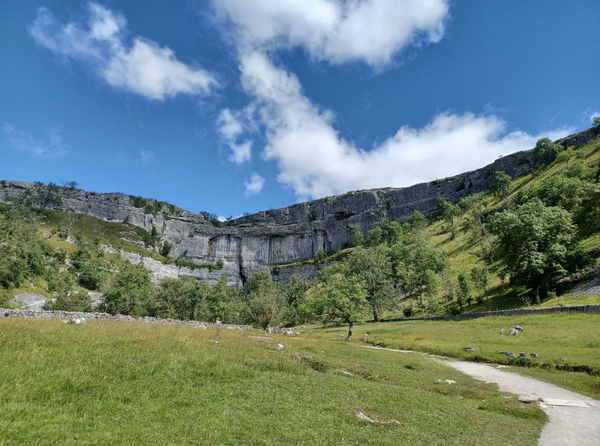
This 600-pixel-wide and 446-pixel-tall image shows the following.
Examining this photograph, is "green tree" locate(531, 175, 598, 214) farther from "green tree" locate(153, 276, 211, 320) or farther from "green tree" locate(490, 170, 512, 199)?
"green tree" locate(153, 276, 211, 320)

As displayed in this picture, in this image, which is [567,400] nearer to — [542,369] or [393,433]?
[542,369]

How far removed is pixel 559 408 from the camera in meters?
15.5

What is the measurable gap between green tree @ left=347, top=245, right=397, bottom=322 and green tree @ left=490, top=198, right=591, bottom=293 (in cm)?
2432

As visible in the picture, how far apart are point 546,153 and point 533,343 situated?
138 meters

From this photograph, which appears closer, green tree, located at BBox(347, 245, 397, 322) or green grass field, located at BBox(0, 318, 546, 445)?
green grass field, located at BBox(0, 318, 546, 445)

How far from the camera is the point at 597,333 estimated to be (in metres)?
29.9

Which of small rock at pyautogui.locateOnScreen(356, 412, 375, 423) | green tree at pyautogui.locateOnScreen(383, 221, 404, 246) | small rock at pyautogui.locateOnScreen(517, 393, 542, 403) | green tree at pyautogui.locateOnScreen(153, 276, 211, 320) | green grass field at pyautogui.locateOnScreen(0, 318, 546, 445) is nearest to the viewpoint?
green grass field at pyautogui.locateOnScreen(0, 318, 546, 445)

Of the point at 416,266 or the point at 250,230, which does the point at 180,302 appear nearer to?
the point at 416,266

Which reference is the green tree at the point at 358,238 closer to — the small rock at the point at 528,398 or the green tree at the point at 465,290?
the green tree at the point at 465,290

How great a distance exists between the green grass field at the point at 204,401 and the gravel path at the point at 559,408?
0.70 meters

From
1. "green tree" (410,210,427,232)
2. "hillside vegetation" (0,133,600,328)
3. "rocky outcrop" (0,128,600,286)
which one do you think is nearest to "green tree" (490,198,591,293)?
"hillside vegetation" (0,133,600,328)

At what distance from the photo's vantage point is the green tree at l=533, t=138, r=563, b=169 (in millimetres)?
133625

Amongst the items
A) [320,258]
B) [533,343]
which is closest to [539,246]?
[533,343]

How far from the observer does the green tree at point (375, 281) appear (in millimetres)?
69125
